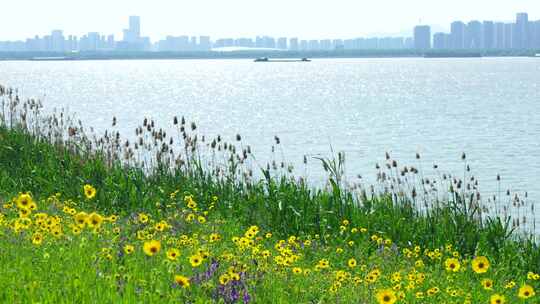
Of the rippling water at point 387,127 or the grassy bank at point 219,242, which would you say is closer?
the grassy bank at point 219,242

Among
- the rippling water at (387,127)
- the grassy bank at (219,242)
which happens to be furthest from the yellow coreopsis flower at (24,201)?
the rippling water at (387,127)

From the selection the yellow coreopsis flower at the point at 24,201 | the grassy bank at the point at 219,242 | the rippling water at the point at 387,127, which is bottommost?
the rippling water at the point at 387,127

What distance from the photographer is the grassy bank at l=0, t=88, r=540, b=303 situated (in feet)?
22.3

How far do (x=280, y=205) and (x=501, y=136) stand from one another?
3539cm

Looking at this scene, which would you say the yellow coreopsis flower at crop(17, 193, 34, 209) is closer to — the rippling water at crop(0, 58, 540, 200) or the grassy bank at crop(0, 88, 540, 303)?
the grassy bank at crop(0, 88, 540, 303)

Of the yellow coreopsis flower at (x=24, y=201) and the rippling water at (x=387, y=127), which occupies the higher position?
the yellow coreopsis flower at (x=24, y=201)

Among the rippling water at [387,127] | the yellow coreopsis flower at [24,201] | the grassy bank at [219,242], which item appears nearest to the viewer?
the grassy bank at [219,242]

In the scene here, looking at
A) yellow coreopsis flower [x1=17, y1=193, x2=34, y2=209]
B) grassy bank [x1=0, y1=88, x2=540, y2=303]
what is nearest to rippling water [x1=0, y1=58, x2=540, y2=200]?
grassy bank [x1=0, y1=88, x2=540, y2=303]

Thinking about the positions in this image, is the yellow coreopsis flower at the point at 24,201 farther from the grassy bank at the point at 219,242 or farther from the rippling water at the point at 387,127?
the rippling water at the point at 387,127

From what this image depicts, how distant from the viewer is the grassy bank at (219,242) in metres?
6.80

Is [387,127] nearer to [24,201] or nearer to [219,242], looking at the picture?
[219,242]

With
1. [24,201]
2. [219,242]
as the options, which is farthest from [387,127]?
[24,201]

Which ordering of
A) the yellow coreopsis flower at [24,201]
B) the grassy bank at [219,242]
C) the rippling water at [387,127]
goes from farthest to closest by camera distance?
the rippling water at [387,127]
the yellow coreopsis flower at [24,201]
the grassy bank at [219,242]

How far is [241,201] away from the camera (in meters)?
12.8
